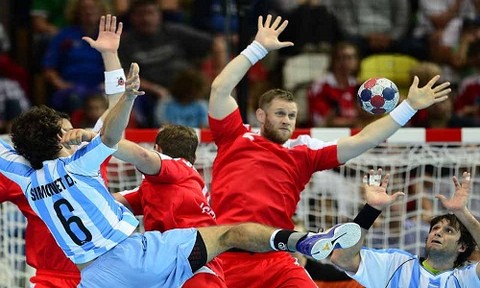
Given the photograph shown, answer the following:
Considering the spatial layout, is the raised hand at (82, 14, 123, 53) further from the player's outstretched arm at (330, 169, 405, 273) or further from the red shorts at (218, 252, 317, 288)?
the player's outstretched arm at (330, 169, 405, 273)

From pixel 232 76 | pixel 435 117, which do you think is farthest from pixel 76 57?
pixel 232 76

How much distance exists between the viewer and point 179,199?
7770mm

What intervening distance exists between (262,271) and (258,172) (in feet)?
2.27

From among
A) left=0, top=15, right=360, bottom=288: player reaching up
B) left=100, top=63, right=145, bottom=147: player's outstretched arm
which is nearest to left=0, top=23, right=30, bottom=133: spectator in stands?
left=0, top=15, right=360, bottom=288: player reaching up

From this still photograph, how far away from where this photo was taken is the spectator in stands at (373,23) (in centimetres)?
1333

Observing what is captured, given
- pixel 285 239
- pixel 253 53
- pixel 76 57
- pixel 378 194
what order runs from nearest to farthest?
pixel 285 239
pixel 378 194
pixel 253 53
pixel 76 57

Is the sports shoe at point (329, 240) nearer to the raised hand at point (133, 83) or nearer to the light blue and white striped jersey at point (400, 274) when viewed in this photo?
the light blue and white striped jersey at point (400, 274)

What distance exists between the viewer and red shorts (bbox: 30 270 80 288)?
798 cm

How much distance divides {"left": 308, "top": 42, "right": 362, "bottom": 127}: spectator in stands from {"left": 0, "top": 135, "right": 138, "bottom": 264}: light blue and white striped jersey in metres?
5.26

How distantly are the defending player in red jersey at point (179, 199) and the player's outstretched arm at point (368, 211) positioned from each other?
2.78 ft

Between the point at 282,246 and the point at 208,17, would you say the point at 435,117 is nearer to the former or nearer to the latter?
the point at 208,17

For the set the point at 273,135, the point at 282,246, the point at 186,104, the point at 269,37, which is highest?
the point at 269,37

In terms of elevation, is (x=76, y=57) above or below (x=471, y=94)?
above

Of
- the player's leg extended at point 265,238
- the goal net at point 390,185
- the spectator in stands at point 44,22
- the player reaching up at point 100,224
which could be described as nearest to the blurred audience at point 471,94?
the goal net at point 390,185
